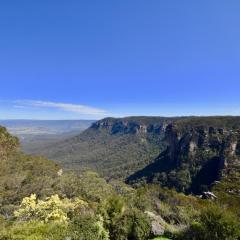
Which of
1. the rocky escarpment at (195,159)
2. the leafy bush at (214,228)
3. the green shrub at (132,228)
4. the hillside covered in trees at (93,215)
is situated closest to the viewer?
the hillside covered in trees at (93,215)

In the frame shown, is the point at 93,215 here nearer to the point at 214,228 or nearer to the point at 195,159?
the point at 214,228

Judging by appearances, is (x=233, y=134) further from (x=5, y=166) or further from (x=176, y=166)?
(x=5, y=166)

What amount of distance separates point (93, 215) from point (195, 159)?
127475mm

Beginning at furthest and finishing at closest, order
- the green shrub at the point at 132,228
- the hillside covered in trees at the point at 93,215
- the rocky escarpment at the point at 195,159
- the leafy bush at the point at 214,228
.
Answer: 1. the rocky escarpment at the point at 195,159
2. the green shrub at the point at 132,228
3. the leafy bush at the point at 214,228
4. the hillside covered in trees at the point at 93,215

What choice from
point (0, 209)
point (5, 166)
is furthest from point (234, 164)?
point (0, 209)

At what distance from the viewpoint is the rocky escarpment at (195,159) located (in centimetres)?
13862

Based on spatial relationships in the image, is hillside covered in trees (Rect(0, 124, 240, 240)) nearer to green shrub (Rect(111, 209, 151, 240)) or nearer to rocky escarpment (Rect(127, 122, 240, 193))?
green shrub (Rect(111, 209, 151, 240))

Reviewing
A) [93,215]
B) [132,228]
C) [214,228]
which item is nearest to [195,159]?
[132,228]

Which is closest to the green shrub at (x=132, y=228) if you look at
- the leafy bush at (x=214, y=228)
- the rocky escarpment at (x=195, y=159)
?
the leafy bush at (x=214, y=228)

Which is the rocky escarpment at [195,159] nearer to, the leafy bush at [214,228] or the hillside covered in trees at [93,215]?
the hillside covered in trees at [93,215]

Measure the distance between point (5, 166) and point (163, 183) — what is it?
2812 inches

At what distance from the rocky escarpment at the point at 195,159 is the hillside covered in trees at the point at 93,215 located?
153ft

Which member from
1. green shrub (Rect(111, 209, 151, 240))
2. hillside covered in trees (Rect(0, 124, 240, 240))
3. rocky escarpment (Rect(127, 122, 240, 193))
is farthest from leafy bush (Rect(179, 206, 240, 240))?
rocky escarpment (Rect(127, 122, 240, 193))

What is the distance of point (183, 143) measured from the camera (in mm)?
174875
